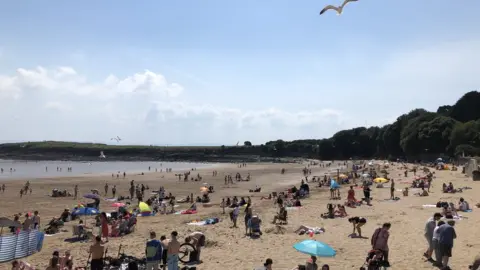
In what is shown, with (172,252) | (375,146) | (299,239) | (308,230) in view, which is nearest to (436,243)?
(299,239)

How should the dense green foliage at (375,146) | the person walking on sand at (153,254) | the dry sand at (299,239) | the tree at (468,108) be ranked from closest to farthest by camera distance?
the person walking on sand at (153,254)
the dry sand at (299,239)
the dense green foliage at (375,146)
the tree at (468,108)

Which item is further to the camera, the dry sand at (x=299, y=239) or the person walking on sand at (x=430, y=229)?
the dry sand at (x=299, y=239)

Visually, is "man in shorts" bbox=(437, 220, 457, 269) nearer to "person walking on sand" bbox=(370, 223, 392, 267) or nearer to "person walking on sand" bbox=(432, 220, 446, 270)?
"person walking on sand" bbox=(432, 220, 446, 270)

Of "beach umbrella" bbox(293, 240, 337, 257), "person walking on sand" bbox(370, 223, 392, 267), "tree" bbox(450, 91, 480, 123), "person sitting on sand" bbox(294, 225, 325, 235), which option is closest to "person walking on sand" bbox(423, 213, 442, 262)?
"person walking on sand" bbox(370, 223, 392, 267)

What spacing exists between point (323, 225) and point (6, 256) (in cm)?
1170

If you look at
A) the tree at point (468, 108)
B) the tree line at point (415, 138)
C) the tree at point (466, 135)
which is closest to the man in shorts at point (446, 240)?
the tree line at point (415, 138)

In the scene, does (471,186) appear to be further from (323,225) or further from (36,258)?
(36,258)

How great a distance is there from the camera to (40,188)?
3962cm

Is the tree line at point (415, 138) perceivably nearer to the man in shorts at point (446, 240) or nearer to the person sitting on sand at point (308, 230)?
the person sitting on sand at point (308, 230)

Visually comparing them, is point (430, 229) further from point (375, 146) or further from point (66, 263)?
point (375, 146)

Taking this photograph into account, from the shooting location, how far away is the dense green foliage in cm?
7456

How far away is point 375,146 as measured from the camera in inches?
4683

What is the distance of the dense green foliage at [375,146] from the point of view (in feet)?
245

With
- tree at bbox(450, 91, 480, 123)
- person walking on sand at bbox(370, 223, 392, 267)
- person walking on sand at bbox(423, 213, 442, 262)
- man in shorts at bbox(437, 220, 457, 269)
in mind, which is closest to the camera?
man in shorts at bbox(437, 220, 457, 269)
